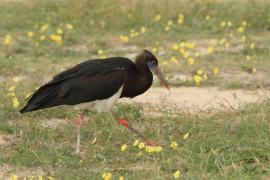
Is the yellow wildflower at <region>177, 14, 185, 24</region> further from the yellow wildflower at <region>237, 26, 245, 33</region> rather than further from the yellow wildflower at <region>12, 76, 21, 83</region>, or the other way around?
the yellow wildflower at <region>12, 76, 21, 83</region>

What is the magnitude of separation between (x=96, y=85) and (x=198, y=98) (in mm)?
1966

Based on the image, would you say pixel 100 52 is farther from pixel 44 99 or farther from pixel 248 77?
pixel 44 99

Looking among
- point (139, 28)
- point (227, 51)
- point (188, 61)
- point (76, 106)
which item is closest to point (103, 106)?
point (76, 106)

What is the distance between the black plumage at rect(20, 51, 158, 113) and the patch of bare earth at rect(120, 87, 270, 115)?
31.1 inches

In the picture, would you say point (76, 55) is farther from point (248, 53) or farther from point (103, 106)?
point (103, 106)

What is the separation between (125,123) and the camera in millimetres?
6336

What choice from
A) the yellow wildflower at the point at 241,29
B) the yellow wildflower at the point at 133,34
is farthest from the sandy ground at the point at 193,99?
the yellow wildflower at the point at 241,29

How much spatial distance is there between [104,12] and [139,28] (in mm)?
744

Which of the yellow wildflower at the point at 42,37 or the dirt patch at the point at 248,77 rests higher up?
the dirt patch at the point at 248,77

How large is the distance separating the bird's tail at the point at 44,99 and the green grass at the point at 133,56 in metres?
0.31

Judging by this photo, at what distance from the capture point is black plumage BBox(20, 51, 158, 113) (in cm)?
609

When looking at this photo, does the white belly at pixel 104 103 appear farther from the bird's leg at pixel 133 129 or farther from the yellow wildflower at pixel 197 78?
the yellow wildflower at pixel 197 78

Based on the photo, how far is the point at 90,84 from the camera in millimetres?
6191

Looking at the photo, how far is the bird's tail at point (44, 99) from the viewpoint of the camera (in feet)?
19.9
